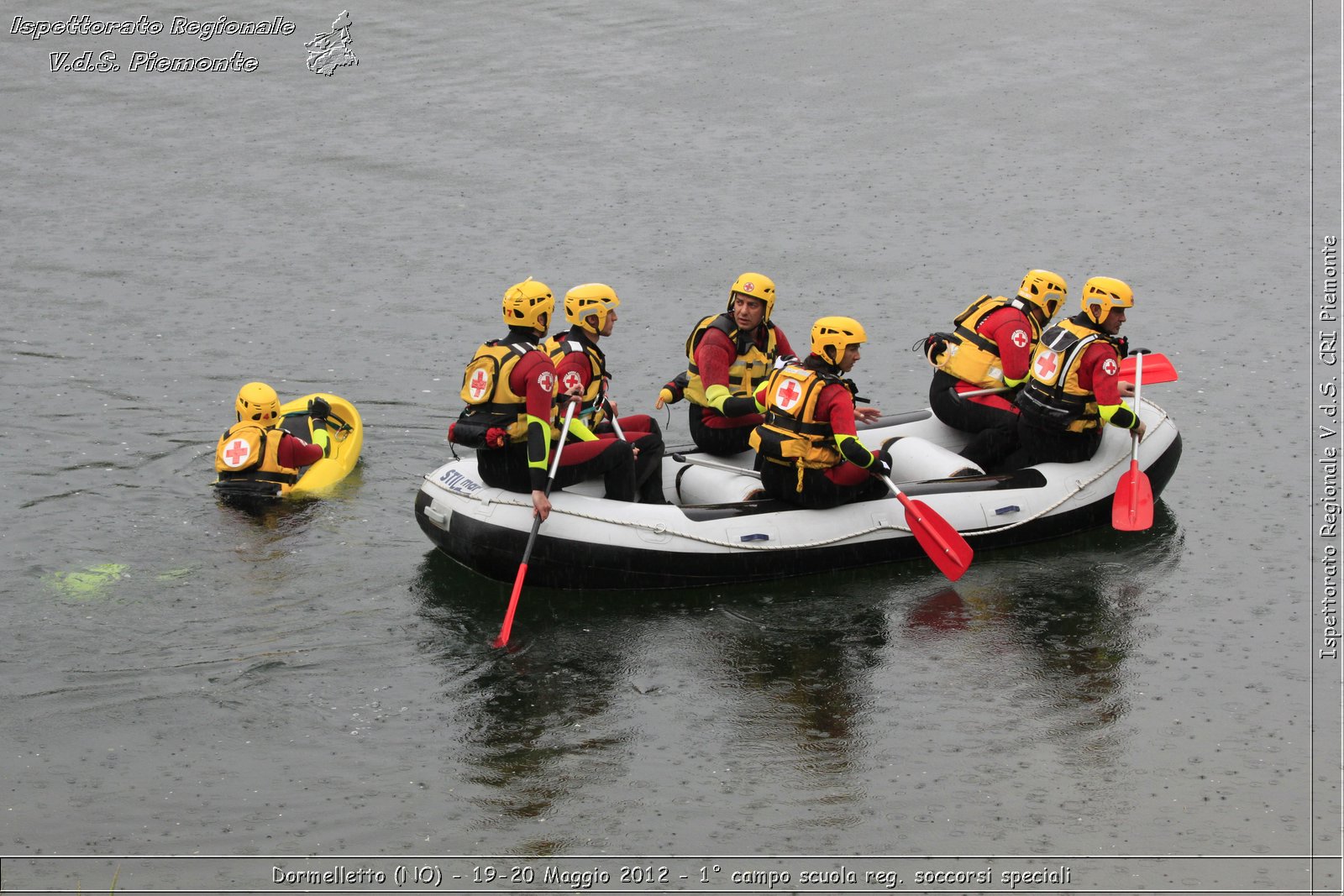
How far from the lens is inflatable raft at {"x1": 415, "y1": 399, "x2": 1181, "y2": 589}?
978 centimetres

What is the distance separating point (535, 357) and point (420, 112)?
11.7m

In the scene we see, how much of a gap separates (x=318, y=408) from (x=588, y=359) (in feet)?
9.34

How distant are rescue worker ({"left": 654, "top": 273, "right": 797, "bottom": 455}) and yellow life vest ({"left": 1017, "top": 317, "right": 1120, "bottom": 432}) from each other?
159cm

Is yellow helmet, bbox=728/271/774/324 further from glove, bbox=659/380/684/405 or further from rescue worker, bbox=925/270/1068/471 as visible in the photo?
rescue worker, bbox=925/270/1068/471

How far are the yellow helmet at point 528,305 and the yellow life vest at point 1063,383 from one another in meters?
3.22

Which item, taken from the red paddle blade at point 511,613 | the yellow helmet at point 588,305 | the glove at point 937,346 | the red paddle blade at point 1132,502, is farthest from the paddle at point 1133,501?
the red paddle blade at point 511,613

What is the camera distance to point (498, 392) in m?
9.66

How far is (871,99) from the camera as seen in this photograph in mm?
20438

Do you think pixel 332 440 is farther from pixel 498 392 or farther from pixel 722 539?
pixel 722 539

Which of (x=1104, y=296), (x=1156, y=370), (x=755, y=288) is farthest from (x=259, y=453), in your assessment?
(x=1156, y=370)

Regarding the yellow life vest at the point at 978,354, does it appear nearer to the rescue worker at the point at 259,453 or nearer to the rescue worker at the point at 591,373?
the rescue worker at the point at 591,373

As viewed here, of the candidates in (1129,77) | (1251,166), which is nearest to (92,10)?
(1129,77)

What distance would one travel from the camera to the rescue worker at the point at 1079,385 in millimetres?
10398

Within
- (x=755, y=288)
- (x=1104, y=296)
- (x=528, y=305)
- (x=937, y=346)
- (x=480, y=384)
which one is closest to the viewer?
(x=528, y=305)
